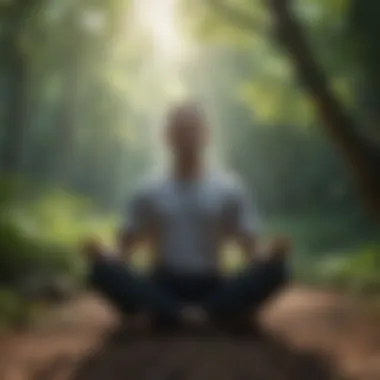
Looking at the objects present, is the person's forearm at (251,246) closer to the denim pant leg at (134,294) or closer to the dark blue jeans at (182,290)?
the dark blue jeans at (182,290)

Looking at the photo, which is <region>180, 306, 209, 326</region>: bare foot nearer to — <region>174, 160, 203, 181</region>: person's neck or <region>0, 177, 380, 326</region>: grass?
<region>0, 177, 380, 326</region>: grass

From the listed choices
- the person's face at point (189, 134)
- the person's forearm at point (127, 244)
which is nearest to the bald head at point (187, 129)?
the person's face at point (189, 134)

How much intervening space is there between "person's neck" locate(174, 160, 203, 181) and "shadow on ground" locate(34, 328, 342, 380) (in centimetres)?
22

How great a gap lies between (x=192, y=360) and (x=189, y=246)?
16 cm

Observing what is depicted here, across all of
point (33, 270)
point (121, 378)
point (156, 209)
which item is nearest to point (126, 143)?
point (156, 209)

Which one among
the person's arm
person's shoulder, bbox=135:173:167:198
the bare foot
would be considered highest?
person's shoulder, bbox=135:173:167:198

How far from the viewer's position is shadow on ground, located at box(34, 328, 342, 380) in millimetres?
1236

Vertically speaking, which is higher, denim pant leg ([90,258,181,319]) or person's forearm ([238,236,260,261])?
person's forearm ([238,236,260,261])

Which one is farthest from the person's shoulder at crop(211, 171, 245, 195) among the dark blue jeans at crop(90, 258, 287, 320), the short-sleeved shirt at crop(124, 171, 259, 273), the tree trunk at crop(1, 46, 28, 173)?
the tree trunk at crop(1, 46, 28, 173)

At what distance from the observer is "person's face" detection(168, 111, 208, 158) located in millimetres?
1263

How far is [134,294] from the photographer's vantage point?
4.09 feet

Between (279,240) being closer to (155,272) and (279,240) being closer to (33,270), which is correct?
(155,272)

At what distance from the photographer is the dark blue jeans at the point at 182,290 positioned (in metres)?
1.25

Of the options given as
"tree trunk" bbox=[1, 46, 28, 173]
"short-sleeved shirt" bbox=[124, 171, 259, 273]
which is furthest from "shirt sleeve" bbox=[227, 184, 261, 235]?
"tree trunk" bbox=[1, 46, 28, 173]
